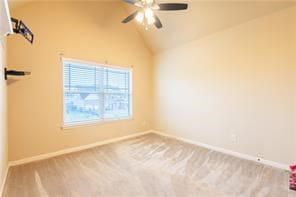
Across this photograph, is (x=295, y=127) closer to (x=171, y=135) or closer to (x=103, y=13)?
(x=171, y=135)

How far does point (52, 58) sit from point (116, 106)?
1922 mm

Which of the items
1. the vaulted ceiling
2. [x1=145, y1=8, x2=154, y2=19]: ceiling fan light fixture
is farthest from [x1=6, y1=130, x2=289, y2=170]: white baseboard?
[x1=145, y1=8, x2=154, y2=19]: ceiling fan light fixture

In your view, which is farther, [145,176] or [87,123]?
[87,123]

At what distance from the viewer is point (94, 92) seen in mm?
4340

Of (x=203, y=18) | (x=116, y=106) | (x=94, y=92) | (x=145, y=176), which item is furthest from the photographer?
(x=116, y=106)

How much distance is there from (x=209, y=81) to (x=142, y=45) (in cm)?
221

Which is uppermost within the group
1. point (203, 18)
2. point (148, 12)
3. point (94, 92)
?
point (203, 18)

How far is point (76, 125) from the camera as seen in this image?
3.92m

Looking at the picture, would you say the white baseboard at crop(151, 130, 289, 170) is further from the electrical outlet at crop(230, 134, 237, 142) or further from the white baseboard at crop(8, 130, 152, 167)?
the white baseboard at crop(8, 130, 152, 167)

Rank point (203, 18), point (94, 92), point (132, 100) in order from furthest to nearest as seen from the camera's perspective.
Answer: point (132, 100)
point (94, 92)
point (203, 18)

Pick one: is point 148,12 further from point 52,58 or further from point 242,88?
point 242,88

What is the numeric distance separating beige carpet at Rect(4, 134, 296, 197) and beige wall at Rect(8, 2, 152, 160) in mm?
419

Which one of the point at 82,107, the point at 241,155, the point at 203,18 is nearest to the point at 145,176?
the point at 241,155

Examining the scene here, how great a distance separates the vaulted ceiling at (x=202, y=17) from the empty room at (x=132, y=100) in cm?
2
